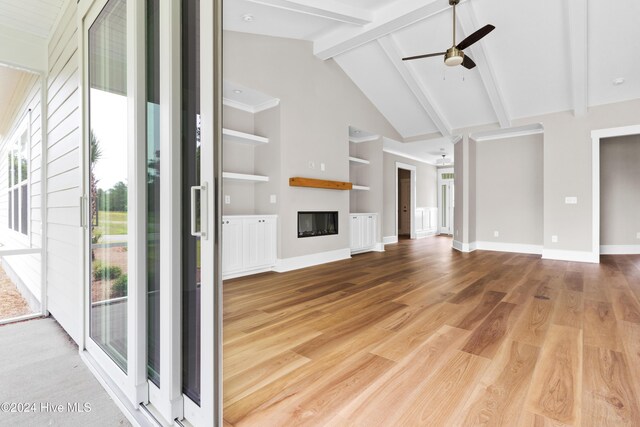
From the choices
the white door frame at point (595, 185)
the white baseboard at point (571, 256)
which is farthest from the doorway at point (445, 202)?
the white door frame at point (595, 185)

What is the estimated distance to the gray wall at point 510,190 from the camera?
645cm

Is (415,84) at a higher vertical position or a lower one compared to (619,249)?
higher

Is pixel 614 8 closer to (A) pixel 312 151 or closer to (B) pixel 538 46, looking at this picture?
(B) pixel 538 46

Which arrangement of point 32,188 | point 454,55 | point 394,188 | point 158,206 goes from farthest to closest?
point 394,188 → point 454,55 → point 32,188 → point 158,206

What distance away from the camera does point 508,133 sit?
6.56 m

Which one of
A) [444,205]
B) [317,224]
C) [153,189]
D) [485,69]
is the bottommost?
[317,224]

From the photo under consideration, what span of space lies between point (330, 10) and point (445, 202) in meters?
8.23

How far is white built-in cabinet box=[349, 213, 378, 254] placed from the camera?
611 cm

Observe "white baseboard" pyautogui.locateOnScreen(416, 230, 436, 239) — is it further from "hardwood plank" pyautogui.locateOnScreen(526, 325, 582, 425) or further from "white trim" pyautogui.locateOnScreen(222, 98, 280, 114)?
"hardwood plank" pyautogui.locateOnScreen(526, 325, 582, 425)

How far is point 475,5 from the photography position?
4039 mm

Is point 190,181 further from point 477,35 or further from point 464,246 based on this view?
point 464,246

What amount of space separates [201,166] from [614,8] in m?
5.31

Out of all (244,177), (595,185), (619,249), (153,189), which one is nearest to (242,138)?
(244,177)

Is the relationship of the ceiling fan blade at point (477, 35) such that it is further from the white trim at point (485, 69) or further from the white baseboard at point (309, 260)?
the white baseboard at point (309, 260)
